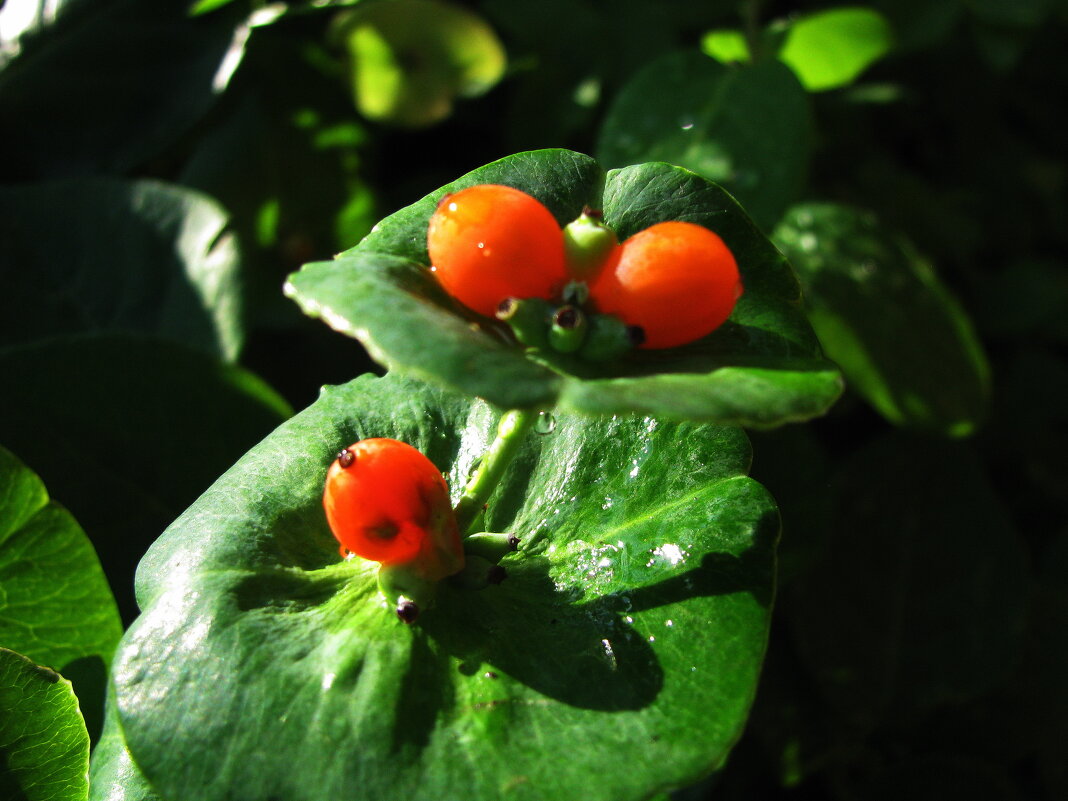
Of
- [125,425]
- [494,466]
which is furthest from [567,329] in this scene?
[125,425]

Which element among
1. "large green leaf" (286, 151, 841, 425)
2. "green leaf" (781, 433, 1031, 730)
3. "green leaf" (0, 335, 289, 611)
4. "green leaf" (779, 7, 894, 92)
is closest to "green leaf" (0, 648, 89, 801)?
"green leaf" (0, 335, 289, 611)

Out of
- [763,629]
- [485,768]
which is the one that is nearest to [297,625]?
[485,768]

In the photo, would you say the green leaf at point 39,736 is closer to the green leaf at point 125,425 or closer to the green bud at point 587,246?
the green leaf at point 125,425

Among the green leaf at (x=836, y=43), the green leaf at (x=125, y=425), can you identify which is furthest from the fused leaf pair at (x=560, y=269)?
the green leaf at (x=836, y=43)

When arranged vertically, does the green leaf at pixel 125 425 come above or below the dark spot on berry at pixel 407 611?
below

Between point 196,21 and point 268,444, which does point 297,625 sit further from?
point 196,21
